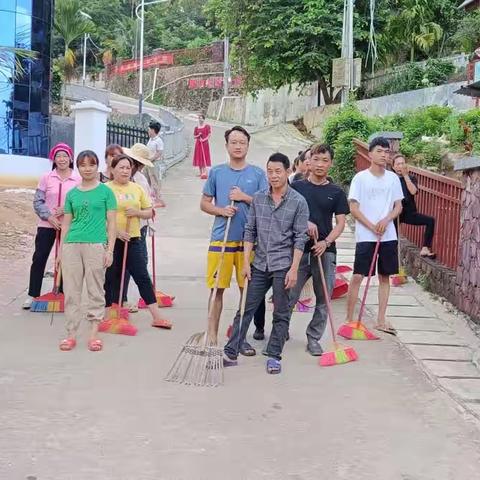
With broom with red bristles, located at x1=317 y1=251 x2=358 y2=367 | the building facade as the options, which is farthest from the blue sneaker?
the building facade

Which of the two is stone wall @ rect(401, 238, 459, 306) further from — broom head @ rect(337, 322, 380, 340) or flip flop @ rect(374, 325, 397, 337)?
broom head @ rect(337, 322, 380, 340)

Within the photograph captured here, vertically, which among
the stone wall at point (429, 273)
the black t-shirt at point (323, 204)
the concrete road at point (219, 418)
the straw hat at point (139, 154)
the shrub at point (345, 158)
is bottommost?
the concrete road at point (219, 418)

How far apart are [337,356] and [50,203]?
3.07 metres

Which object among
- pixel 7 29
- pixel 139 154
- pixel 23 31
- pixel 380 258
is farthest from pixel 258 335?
pixel 23 31

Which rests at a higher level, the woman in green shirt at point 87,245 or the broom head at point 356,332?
the woman in green shirt at point 87,245

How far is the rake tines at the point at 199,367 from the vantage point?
500cm

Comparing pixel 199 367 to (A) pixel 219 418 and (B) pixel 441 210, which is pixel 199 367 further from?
(B) pixel 441 210

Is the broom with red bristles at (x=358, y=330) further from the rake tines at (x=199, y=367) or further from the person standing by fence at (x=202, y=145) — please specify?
the person standing by fence at (x=202, y=145)

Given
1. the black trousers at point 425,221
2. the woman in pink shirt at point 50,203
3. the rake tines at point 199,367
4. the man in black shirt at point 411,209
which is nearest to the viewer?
the rake tines at point 199,367

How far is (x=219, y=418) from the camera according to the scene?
4.38 meters

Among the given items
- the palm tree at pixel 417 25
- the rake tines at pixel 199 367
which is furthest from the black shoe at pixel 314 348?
the palm tree at pixel 417 25

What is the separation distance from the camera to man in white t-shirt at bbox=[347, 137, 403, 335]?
6375 millimetres

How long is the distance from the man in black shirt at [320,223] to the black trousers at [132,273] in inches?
55.7

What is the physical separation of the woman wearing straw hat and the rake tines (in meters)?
1.39
